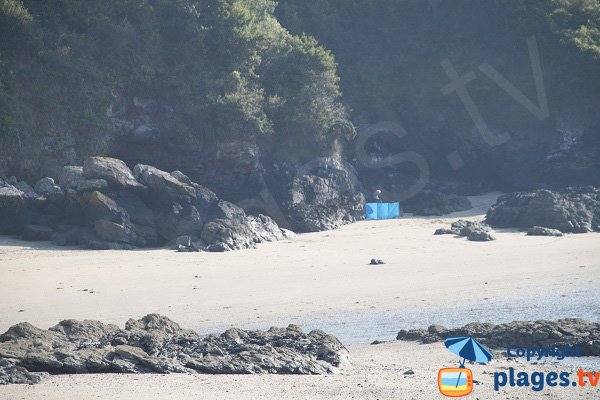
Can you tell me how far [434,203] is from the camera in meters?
23.6

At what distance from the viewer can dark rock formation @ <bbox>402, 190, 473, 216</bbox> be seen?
915 inches

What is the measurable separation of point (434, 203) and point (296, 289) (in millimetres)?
10679

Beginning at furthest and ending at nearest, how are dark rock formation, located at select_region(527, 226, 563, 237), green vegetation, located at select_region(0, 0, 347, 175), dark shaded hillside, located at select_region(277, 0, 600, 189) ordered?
1. dark shaded hillside, located at select_region(277, 0, 600, 189)
2. green vegetation, located at select_region(0, 0, 347, 175)
3. dark rock formation, located at select_region(527, 226, 563, 237)

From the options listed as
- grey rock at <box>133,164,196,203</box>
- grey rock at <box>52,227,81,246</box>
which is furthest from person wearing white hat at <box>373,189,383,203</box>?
grey rock at <box>52,227,81,246</box>

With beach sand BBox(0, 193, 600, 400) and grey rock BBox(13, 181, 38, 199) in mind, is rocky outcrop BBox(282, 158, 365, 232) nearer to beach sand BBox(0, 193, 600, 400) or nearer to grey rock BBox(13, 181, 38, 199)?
beach sand BBox(0, 193, 600, 400)

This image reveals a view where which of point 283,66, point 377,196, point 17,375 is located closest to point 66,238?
point 283,66

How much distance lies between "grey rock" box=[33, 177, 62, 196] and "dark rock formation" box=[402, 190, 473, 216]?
969 cm

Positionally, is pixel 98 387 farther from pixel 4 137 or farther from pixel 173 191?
pixel 4 137

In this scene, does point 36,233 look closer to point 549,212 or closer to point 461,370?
point 461,370

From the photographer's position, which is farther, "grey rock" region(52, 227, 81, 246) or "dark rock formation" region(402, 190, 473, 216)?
"dark rock formation" region(402, 190, 473, 216)

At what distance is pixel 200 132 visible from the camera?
2153cm

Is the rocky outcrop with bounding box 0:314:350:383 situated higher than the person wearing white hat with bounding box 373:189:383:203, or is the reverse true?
the person wearing white hat with bounding box 373:189:383:203

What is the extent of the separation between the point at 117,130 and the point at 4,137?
2712mm

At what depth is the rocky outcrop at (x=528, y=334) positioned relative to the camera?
955 centimetres
